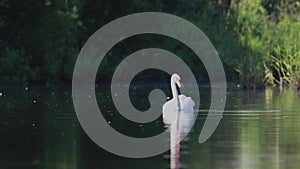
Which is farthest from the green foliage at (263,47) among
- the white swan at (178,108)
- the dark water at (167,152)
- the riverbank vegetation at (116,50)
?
the white swan at (178,108)

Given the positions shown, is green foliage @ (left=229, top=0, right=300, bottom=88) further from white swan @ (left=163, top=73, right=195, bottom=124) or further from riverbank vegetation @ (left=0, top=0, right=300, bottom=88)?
white swan @ (left=163, top=73, right=195, bottom=124)

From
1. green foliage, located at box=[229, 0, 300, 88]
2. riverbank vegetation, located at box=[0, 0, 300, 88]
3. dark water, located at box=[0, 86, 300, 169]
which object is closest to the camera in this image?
dark water, located at box=[0, 86, 300, 169]

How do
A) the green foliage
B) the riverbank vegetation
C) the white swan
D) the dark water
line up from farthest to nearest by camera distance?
1. the riverbank vegetation
2. the green foliage
3. the white swan
4. the dark water

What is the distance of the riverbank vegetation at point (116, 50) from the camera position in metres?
40.3

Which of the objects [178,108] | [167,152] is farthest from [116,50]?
[167,152]

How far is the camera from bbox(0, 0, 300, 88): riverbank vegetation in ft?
132

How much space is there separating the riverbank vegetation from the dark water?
1245 cm

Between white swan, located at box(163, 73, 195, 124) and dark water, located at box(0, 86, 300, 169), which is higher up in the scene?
white swan, located at box(163, 73, 195, 124)

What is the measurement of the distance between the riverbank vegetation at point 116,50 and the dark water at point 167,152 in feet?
40.9

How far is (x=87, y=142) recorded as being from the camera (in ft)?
57.3

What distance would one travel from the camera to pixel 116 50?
47781mm

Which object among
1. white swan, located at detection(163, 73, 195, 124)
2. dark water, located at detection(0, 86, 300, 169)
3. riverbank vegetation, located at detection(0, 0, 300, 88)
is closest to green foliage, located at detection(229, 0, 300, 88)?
riverbank vegetation, located at detection(0, 0, 300, 88)

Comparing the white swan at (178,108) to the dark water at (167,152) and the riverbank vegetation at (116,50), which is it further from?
the riverbank vegetation at (116,50)

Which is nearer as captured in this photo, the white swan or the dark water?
the dark water
